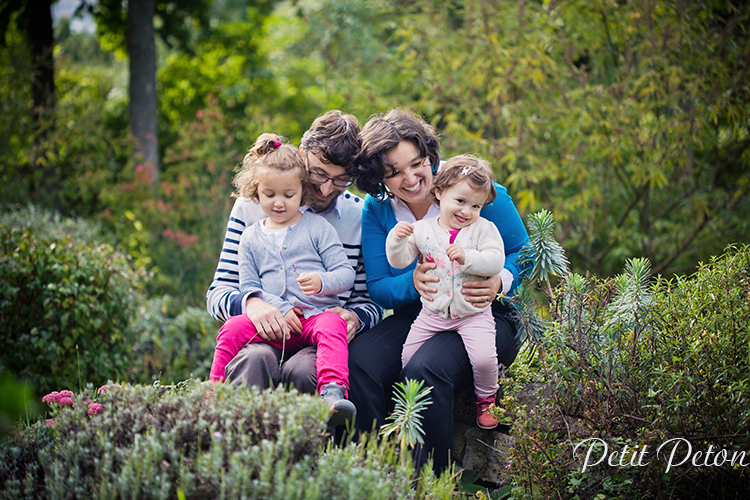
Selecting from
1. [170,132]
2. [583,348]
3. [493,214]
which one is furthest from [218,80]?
[583,348]

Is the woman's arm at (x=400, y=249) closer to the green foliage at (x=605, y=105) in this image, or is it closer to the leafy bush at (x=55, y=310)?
the leafy bush at (x=55, y=310)

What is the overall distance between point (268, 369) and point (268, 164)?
891mm

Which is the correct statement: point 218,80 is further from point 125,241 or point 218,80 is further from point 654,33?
point 654,33

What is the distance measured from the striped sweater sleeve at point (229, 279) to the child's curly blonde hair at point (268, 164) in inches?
5.8

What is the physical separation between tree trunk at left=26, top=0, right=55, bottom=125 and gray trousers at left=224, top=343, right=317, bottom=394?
6.46m

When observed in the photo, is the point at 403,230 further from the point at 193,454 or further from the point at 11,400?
the point at 11,400

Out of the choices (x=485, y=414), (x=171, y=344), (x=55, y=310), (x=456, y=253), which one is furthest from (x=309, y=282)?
(x=171, y=344)

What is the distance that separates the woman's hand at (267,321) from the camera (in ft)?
8.04

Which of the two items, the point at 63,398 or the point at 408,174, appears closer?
the point at 63,398

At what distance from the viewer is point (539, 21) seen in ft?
17.4

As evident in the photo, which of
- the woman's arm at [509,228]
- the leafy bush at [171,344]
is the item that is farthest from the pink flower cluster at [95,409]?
the leafy bush at [171,344]

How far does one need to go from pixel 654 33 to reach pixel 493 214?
3.17 meters

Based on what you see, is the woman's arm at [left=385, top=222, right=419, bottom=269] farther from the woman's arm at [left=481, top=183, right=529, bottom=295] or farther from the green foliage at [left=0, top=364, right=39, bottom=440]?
the green foliage at [left=0, top=364, right=39, bottom=440]

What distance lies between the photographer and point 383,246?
9.02 feet
